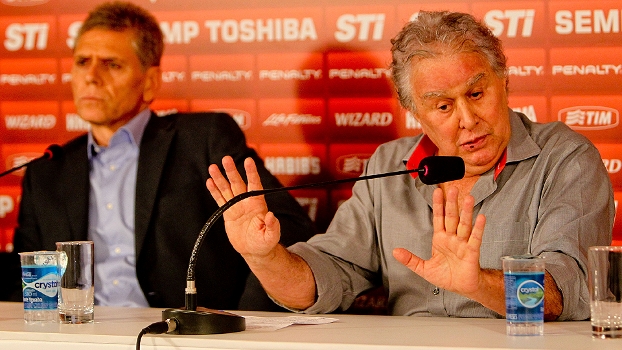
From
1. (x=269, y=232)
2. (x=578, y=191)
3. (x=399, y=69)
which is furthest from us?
(x=399, y=69)

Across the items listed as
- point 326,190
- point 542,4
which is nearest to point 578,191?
point 542,4

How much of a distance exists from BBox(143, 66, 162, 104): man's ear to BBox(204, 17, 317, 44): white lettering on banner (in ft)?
0.94

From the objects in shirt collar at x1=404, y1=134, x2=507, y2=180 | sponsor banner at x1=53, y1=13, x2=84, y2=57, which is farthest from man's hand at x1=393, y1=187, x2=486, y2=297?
sponsor banner at x1=53, y1=13, x2=84, y2=57

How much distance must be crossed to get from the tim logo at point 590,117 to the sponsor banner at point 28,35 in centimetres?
233

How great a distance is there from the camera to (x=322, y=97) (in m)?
3.57

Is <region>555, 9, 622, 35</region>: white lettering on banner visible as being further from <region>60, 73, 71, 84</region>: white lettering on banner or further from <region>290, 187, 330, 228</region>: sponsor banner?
<region>60, 73, 71, 84</region>: white lettering on banner

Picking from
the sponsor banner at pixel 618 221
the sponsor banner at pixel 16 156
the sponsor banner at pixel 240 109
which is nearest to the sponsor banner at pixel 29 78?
the sponsor banner at pixel 16 156

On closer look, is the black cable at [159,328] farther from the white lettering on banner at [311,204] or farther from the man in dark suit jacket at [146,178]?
the white lettering on banner at [311,204]

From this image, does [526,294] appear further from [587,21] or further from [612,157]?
[587,21]

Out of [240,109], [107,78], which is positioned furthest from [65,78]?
[240,109]

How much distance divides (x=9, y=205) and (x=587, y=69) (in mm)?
2667

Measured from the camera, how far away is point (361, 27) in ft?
11.4

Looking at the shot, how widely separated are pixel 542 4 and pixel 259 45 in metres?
1.20

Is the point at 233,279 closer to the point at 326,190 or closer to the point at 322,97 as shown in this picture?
the point at 326,190
